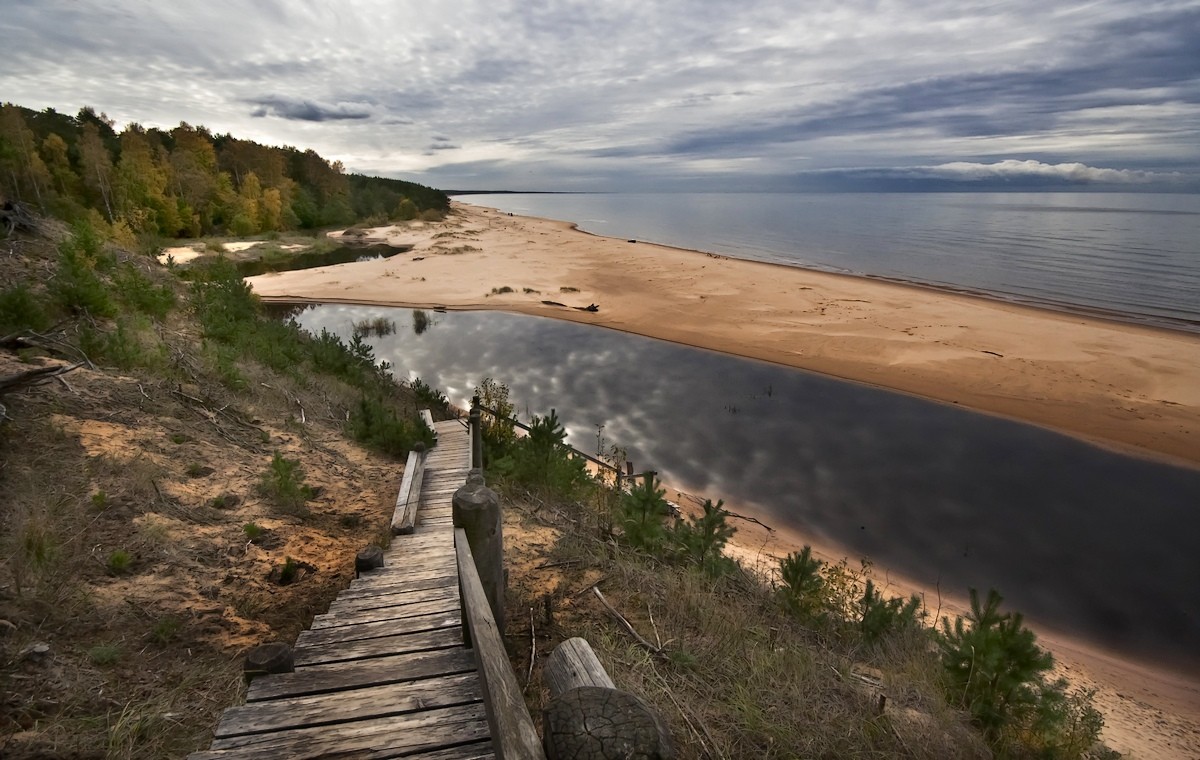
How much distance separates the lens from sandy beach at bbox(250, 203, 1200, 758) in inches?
297

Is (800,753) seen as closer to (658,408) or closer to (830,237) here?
(658,408)

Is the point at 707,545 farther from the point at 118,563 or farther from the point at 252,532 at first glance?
the point at 118,563

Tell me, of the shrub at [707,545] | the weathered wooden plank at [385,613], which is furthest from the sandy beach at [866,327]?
the weathered wooden plank at [385,613]

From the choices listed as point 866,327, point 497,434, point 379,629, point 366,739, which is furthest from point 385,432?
point 866,327

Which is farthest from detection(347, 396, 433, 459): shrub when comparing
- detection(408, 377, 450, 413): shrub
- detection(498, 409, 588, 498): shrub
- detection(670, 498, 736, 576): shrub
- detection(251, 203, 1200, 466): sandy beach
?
detection(251, 203, 1200, 466): sandy beach

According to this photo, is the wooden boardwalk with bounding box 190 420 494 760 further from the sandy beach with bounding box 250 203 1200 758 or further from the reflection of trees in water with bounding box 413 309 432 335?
the reflection of trees in water with bounding box 413 309 432 335

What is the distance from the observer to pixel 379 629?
13.3 feet

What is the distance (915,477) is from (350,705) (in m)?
12.2

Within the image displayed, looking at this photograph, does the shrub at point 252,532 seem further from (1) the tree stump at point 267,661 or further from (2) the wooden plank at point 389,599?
(1) the tree stump at point 267,661

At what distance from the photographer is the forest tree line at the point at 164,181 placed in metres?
37.9

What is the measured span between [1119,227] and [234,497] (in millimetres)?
103286

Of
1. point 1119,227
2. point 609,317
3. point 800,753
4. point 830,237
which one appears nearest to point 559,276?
point 609,317

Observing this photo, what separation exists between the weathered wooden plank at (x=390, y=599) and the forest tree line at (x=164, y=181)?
28705mm

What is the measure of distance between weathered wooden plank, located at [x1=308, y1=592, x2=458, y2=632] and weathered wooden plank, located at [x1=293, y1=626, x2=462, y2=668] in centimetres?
25
